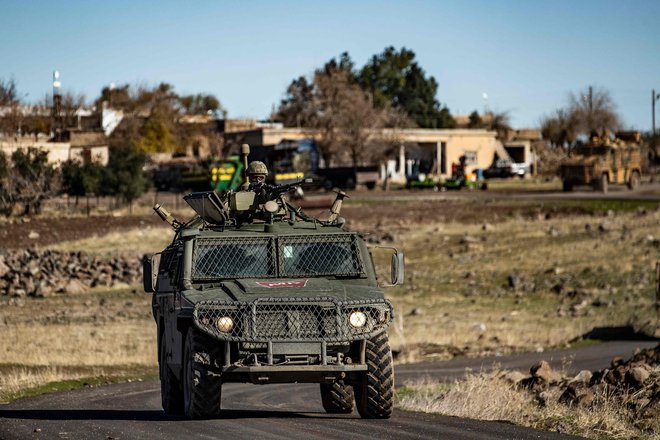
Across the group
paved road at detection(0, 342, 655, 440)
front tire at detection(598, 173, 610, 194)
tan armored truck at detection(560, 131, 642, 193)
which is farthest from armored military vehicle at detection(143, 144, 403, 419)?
front tire at detection(598, 173, 610, 194)

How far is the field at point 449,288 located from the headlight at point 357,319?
208 inches

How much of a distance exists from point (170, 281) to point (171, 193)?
7488 cm

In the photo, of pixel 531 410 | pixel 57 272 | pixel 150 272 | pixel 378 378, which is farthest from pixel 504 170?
pixel 378 378

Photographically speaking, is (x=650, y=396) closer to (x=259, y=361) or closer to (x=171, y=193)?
(x=259, y=361)

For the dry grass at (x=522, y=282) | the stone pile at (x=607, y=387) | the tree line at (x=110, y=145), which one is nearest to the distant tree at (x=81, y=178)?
the tree line at (x=110, y=145)

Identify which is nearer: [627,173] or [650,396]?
[650,396]

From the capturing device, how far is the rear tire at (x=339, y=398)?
56.2 ft

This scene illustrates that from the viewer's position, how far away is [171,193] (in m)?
91.3

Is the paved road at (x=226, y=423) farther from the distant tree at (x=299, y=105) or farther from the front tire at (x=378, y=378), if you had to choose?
the distant tree at (x=299, y=105)

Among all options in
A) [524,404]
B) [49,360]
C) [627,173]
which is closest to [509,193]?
[627,173]

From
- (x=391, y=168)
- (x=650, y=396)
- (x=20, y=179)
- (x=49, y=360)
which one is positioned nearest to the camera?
(x=650, y=396)

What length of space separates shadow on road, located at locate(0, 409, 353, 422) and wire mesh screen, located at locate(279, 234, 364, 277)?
1775 millimetres

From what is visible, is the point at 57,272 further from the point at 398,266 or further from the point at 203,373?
the point at 203,373

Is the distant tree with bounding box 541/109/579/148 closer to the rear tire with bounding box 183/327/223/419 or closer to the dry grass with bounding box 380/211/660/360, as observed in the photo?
the dry grass with bounding box 380/211/660/360
